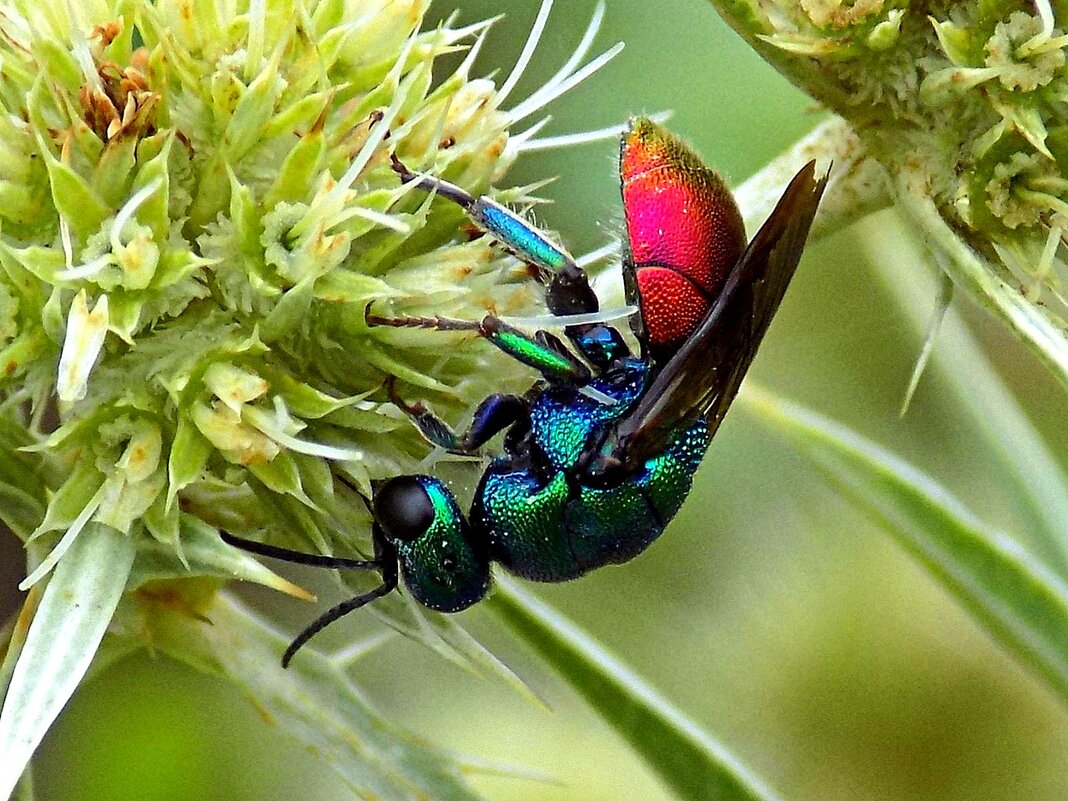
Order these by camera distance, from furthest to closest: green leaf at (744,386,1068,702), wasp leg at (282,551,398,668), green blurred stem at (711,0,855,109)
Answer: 1. green leaf at (744,386,1068,702)
2. green blurred stem at (711,0,855,109)
3. wasp leg at (282,551,398,668)

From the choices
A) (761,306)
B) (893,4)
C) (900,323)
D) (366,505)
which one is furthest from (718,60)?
(366,505)

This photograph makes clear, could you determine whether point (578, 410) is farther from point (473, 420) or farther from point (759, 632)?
point (759, 632)

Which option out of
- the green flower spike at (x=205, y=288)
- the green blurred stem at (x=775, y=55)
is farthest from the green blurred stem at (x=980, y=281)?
the green flower spike at (x=205, y=288)

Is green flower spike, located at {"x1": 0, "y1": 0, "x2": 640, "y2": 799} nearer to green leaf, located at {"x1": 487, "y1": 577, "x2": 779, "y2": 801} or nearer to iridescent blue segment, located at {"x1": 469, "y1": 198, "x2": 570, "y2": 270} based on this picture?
iridescent blue segment, located at {"x1": 469, "y1": 198, "x2": 570, "y2": 270}

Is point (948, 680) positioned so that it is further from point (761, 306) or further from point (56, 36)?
point (56, 36)

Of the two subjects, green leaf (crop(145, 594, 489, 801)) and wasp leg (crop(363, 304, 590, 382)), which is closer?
wasp leg (crop(363, 304, 590, 382))

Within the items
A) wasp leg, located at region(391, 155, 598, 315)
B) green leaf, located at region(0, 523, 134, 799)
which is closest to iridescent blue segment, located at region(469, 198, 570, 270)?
wasp leg, located at region(391, 155, 598, 315)
